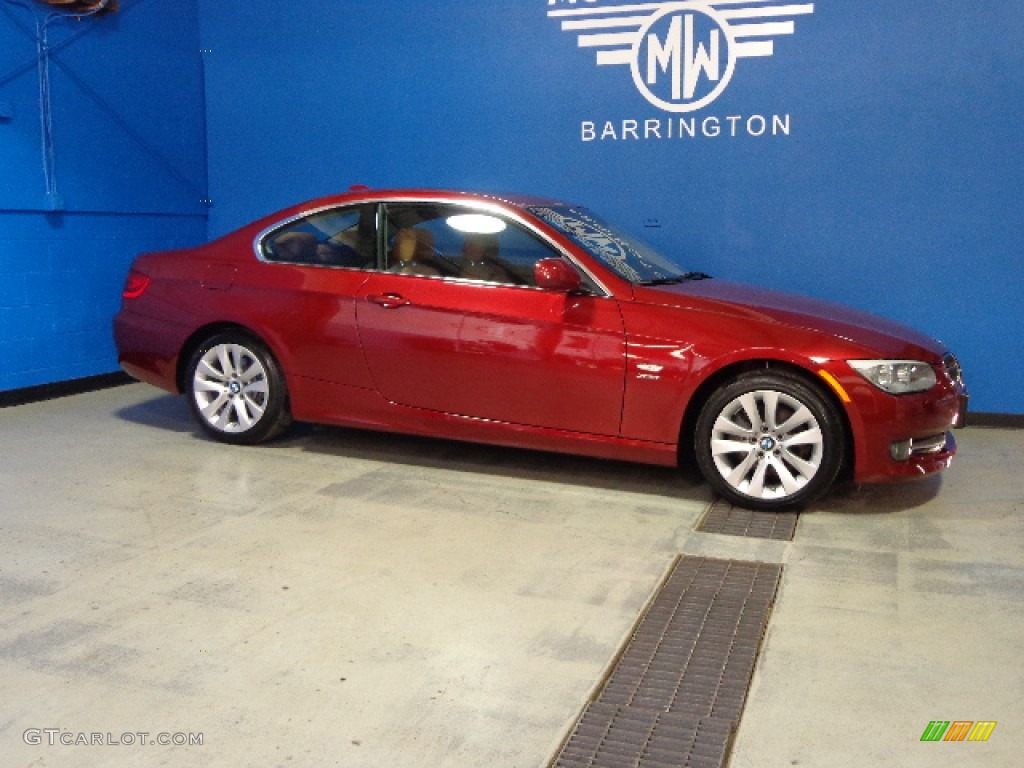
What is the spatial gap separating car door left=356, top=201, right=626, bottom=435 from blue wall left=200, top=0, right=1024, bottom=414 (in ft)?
7.36

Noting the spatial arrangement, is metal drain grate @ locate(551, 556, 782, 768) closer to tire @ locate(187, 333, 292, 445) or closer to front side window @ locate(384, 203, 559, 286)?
front side window @ locate(384, 203, 559, 286)

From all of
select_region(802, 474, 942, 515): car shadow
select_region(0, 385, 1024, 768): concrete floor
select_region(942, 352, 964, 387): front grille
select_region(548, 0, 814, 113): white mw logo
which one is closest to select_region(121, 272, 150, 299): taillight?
select_region(0, 385, 1024, 768): concrete floor

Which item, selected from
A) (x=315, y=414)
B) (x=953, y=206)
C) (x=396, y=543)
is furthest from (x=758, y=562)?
(x=953, y=206)

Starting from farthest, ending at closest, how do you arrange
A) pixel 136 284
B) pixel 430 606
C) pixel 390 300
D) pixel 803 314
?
pixel 136 284 < pixel 390 300 < pixel 803 314 < pixel 430 606

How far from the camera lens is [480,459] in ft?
18.7

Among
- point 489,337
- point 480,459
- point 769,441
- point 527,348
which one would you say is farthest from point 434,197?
point 769,441

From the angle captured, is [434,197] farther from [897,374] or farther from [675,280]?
[897,374]

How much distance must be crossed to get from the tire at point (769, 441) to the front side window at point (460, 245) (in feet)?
3.69

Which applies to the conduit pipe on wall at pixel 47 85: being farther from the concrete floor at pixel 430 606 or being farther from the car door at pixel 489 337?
the car door at pixel 489 337

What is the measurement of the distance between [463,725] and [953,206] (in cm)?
515

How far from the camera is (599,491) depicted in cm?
512

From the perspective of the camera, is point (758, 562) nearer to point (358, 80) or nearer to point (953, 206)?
point (953, 206)

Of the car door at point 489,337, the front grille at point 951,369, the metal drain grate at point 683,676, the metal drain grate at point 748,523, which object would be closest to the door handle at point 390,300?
the car door at point 489,337

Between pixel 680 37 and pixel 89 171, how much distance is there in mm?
4202
